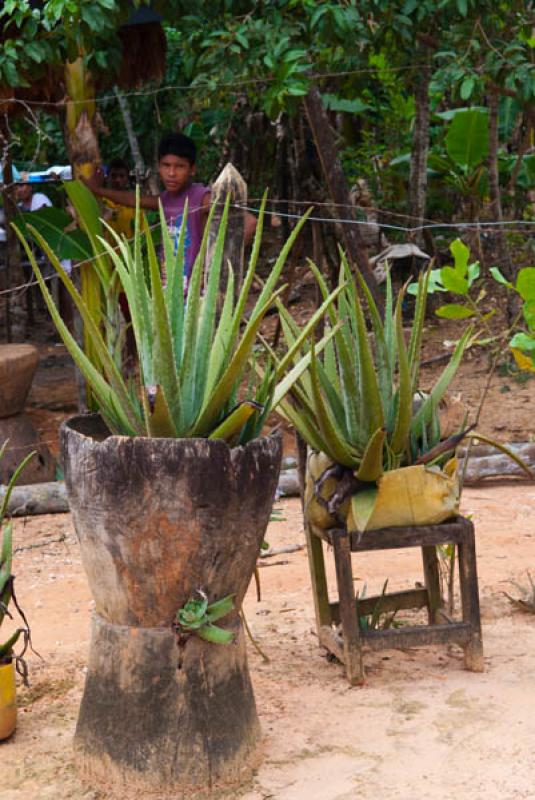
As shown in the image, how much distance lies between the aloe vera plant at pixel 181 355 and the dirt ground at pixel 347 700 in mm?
951

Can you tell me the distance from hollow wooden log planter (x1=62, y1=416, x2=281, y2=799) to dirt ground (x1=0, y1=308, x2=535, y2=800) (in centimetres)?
16

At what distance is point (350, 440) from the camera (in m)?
3.76

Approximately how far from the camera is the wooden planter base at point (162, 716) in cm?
299

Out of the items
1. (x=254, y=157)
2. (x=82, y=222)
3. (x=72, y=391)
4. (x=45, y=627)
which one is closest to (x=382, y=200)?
(x=254, y=157)

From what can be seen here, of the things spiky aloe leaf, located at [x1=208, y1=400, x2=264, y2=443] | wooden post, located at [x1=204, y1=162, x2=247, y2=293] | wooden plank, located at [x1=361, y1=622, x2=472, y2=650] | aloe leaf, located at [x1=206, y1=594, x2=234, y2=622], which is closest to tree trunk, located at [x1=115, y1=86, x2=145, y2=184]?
wooden post, located at [x1=204, y1=162, x2=247, y2=293]

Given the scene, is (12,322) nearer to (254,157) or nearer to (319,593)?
(254,157)

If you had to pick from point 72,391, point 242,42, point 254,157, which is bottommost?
point 72,391

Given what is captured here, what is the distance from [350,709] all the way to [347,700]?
0.08 metres

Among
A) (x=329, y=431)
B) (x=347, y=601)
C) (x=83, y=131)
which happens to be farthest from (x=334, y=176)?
(x=347, y=601)

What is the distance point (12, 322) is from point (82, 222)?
12.0 ft

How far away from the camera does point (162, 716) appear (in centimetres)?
298

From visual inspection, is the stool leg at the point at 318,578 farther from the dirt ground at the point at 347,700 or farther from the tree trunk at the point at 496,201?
the tree trunk at the point at 496,201

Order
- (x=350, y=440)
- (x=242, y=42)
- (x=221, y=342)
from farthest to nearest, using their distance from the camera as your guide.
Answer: (x=242, y=42), (x=350, y=440), (x=221, y=342)

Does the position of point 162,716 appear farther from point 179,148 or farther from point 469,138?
point 469,138
